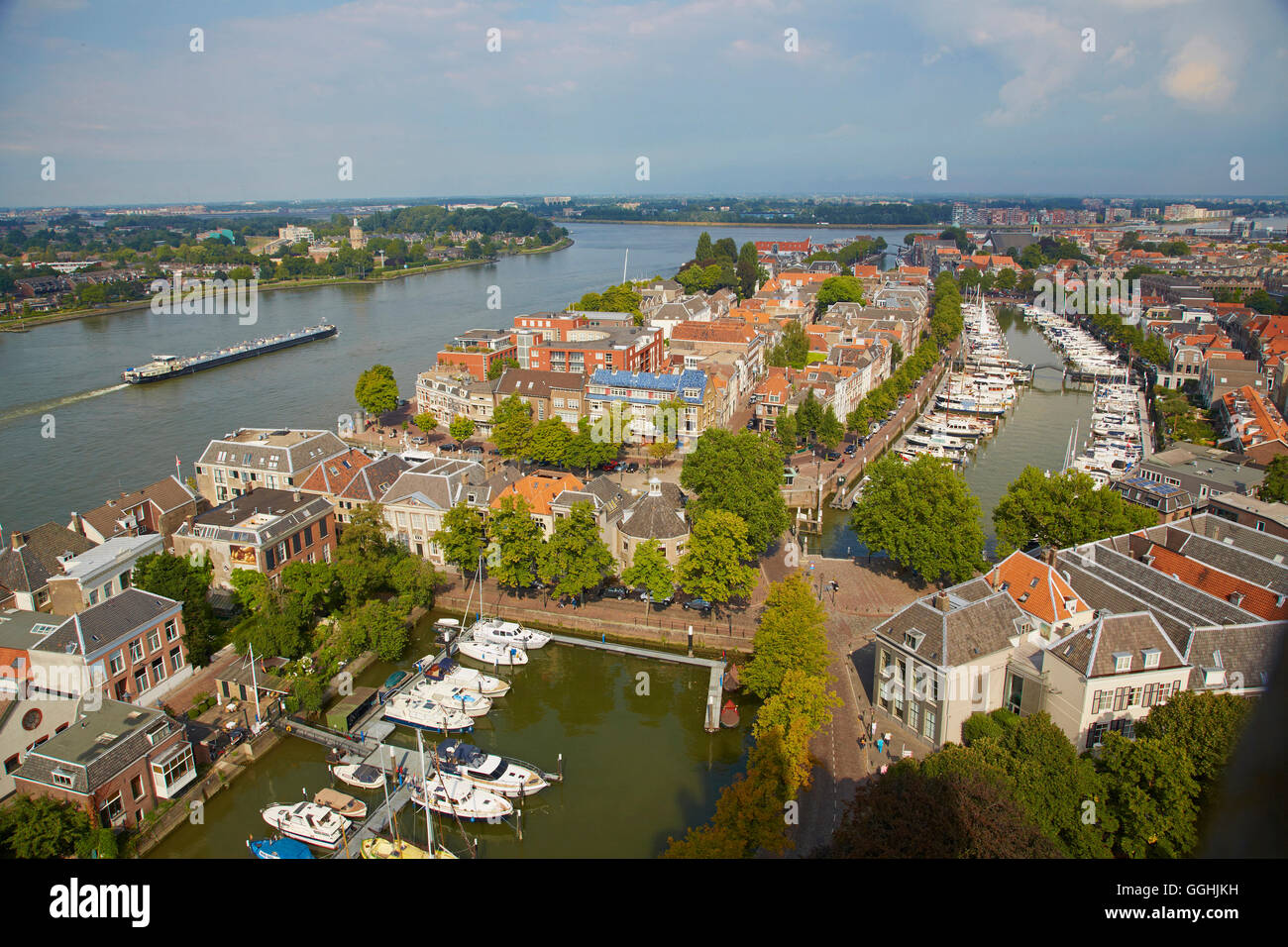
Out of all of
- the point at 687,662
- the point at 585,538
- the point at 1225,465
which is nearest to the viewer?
the point at 687,662

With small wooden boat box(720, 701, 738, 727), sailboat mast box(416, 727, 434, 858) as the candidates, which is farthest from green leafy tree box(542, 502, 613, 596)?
sailboat mast box(416, 727, 434, 858)

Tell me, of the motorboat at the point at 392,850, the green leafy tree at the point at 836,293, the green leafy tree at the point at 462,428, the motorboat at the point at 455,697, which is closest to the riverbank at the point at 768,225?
the green leafy tree at the point at 836,293

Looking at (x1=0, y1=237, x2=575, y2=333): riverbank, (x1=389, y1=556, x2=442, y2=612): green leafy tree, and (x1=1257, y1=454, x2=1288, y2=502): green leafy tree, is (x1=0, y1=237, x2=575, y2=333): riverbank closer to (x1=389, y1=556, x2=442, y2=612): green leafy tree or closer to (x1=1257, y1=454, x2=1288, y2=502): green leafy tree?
(x1=389, y1=556, x2=442, y2=612): green leafy tree

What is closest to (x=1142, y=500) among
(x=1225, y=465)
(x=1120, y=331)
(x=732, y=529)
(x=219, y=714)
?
(x=1225, y=465)

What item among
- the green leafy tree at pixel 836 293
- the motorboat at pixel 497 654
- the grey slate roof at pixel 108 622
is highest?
the green leafy tree at pixel 836 293

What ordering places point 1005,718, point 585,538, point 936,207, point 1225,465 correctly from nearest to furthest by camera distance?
point 1005,718
point 585,538
point 1225,465
point 936,207

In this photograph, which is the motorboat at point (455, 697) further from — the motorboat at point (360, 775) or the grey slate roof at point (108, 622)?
the grey slate roof at point (108, 622)

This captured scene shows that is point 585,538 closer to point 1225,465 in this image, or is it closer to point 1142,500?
point 1142,500
